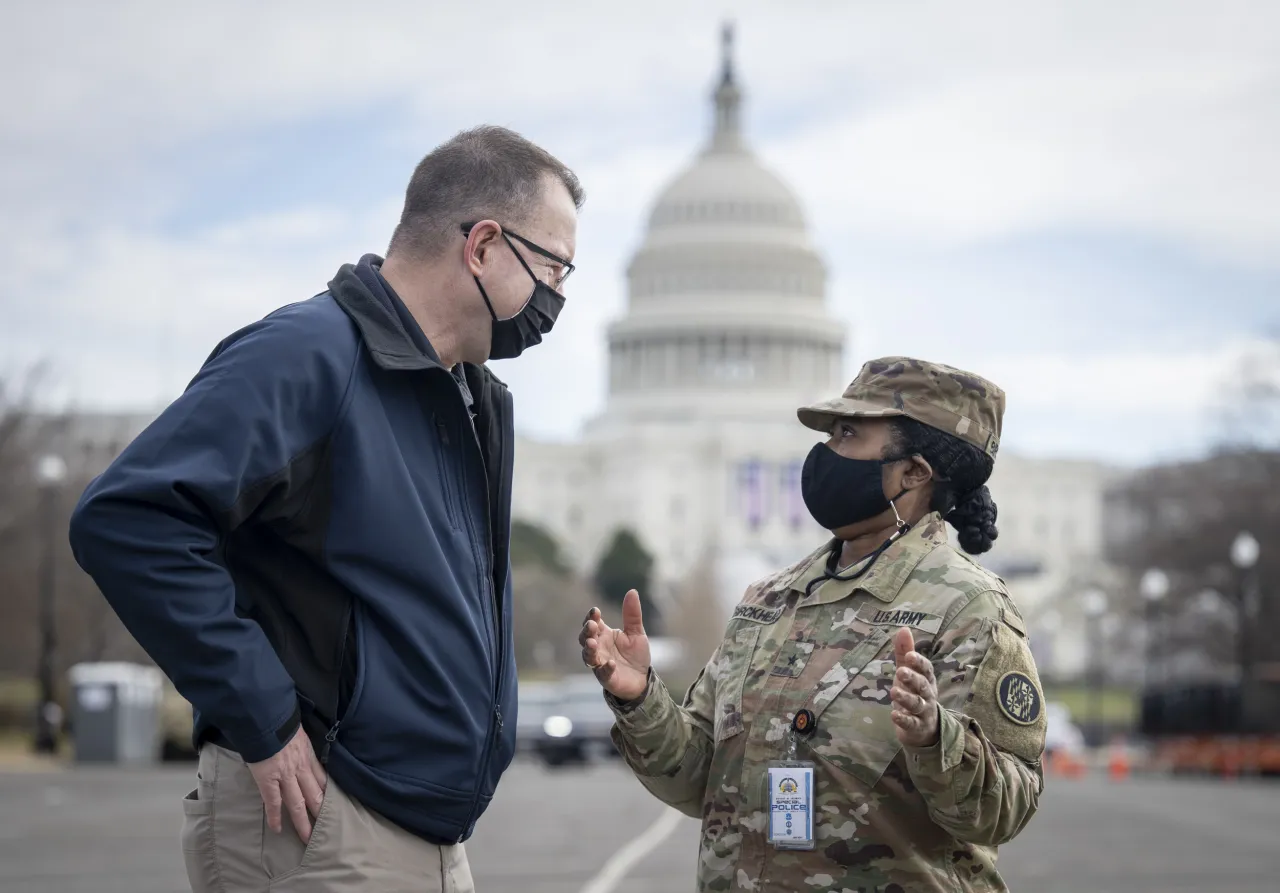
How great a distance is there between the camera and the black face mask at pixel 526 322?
15.1 ft

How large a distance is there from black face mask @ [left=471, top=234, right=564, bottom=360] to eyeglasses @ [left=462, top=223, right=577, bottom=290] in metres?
0.03

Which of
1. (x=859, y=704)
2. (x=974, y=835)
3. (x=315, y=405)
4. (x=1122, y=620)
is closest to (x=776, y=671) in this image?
(x=859, y=704)

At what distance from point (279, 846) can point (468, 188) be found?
1.30m

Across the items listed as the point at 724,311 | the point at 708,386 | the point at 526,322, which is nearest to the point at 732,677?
the point at 526,322

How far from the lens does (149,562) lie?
→ 4.02m

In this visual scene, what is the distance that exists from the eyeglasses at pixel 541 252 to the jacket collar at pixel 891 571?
810 mm

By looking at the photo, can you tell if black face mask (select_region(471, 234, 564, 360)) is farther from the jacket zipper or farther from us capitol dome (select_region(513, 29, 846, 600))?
us capitol dome (select_region(513, 29, 846, 600))

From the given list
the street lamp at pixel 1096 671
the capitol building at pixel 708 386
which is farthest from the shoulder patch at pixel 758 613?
the capitol building at pixel 708 386

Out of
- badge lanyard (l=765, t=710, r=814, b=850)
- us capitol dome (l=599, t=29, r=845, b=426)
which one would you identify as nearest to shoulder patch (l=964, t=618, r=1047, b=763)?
badge lanyard (l=765, t=710, r=814, b=850)

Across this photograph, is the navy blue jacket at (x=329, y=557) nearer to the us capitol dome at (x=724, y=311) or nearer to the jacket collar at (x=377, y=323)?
the jacket collar at (x=377, y=323)

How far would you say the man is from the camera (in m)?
4.05

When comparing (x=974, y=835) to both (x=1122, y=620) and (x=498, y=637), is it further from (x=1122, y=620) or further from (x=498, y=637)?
(x=1122, y=620)

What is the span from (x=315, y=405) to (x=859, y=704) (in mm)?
1213

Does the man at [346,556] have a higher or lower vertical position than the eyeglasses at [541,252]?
lower
